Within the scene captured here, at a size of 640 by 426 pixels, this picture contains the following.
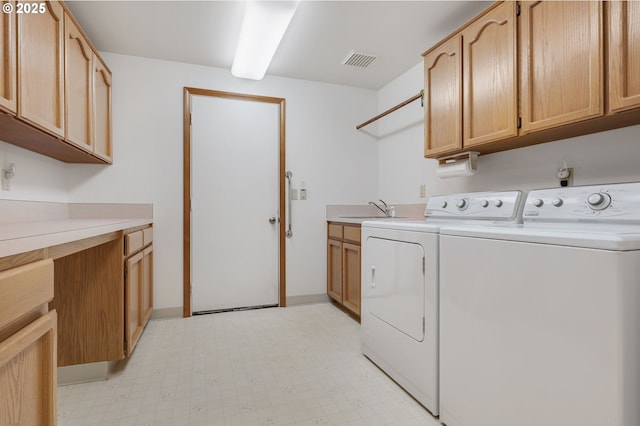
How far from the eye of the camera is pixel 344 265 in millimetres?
2891

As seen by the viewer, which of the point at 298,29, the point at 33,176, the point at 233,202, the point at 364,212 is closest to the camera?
the point at 33,176

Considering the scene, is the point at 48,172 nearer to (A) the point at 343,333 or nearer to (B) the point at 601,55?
(A) the point at 343,333

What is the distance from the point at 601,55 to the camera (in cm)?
130

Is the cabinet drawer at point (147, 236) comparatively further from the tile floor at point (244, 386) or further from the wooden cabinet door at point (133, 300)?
the tile floor at point (244, 386)

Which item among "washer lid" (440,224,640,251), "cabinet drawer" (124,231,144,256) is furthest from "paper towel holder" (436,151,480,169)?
"cabinet drawer" (124,231,144,256)

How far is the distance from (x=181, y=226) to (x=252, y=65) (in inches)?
60.6

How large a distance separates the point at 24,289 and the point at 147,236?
1817 mm

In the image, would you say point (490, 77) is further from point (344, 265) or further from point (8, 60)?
point (8, 60)

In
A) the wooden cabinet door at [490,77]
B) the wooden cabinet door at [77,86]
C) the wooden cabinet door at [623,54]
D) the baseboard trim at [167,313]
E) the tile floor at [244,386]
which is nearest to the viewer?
the wooden cabinet door at [623,54]

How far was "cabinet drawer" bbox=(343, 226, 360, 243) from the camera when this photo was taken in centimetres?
265

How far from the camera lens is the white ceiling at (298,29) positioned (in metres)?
2.09

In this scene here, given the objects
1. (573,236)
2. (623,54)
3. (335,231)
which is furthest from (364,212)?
(573,236)

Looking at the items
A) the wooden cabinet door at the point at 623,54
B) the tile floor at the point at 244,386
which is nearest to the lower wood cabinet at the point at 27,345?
the tile floor at the point at 244,386

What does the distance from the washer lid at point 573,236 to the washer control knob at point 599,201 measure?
0.28 ft
